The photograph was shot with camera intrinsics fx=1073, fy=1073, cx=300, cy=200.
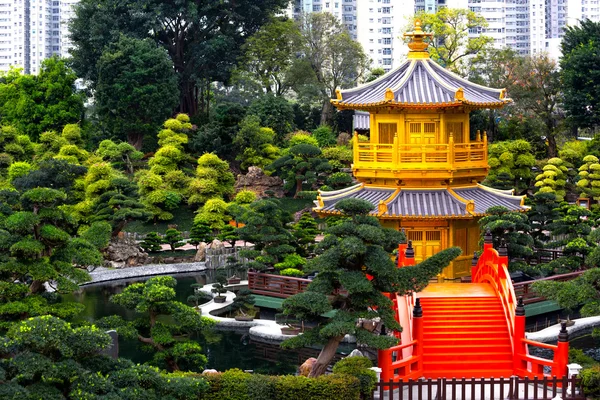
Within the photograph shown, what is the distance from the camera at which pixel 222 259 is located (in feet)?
120

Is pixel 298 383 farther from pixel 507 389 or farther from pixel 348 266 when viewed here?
pixel 507 389

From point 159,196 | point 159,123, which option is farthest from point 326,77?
point 159,196

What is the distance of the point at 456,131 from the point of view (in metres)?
27.4

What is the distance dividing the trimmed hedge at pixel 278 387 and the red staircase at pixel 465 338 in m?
3.30

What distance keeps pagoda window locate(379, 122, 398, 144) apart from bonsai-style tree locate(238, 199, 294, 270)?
151 inches

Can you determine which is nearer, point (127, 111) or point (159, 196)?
point (159, 196)

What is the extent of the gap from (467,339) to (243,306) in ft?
27.5

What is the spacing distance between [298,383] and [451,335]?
473 centimetres

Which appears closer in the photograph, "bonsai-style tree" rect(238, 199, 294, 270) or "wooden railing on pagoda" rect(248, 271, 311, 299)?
"wooden railing on pagoda" rect(248, 271, 311, 299)

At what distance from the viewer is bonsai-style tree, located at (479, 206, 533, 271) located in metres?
25.4

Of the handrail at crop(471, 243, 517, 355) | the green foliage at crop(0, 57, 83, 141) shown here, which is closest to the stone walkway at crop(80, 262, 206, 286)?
the handrail at crop(471, 243, 517, 355)

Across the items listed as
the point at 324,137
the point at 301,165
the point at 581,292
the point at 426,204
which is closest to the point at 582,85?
the point at 324,137

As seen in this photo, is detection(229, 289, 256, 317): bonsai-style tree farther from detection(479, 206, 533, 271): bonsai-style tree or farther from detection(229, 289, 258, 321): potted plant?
A: detection(479, 206, 533, 271): bonsai-style tree

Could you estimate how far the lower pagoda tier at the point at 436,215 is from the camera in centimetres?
2614
